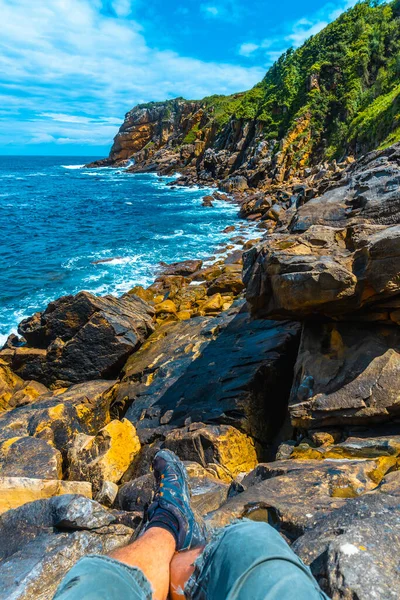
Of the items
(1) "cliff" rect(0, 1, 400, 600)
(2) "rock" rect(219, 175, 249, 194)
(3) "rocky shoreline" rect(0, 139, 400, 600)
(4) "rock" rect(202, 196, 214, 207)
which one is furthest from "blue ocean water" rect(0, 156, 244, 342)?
(3) "rocky shoreline" rect(0, 139, 400, 600)

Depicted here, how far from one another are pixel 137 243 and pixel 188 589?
3573 cm

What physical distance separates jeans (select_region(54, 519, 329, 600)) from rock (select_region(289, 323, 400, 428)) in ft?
16.5

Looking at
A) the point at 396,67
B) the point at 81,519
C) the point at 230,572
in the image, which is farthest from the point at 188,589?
the point at 396,67

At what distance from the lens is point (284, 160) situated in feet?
186

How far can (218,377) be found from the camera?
10977 mm

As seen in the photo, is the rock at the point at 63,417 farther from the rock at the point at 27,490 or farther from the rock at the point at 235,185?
the rock at the point at 235,185

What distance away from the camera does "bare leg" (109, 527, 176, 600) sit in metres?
3.18

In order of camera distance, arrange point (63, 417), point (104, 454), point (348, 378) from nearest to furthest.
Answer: point (348, 378), point (104, 454), point (63, 417)

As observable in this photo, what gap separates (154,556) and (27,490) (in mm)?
4233

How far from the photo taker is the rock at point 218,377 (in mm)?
9648

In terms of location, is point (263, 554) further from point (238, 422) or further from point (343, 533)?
point (238, 422)

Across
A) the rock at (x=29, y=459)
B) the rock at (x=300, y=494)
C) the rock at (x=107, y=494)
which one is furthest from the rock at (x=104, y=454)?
the rock at (x=300, y=494)

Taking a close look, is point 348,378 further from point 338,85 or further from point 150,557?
point 338,85

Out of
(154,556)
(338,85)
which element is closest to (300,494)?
(154,556)
